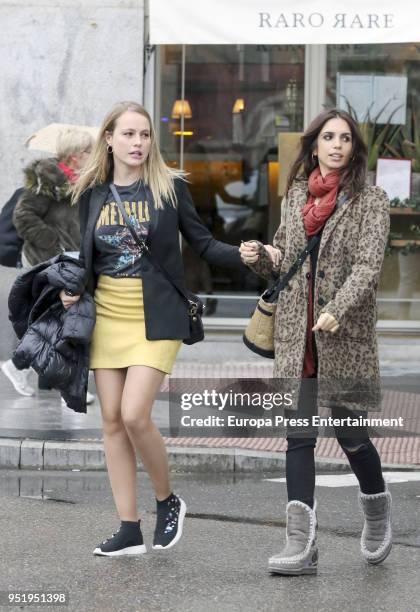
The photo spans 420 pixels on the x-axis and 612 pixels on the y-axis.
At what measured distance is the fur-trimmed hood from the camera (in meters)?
8.84

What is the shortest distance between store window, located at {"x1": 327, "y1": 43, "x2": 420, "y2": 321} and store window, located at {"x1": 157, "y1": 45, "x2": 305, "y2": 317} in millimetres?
382

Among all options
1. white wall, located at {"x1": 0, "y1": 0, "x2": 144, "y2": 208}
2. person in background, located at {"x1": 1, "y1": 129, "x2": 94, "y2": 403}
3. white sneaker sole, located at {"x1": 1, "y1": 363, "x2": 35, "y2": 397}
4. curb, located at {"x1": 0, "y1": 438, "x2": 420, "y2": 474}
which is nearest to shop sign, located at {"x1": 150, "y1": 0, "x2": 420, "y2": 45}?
white wall, located at {"x1": 0, "y1": 0, "x2": 144, "y2": 208}

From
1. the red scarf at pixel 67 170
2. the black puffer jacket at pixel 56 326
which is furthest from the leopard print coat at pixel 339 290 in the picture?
the red scarf at pixel 67 170

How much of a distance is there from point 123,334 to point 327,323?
2.84ft

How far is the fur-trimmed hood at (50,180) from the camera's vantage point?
8.84 metres

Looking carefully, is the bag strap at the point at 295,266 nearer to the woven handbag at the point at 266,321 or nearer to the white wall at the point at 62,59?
the woven handbag at the point at 266,321

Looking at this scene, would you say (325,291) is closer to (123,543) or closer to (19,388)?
(123,543)

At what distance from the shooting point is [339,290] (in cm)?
509

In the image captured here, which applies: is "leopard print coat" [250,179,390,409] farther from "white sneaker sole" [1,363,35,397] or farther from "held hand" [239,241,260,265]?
"white sneaker sole" [1,363,35,397]

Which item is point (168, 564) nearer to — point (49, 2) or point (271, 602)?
point (271, 602)

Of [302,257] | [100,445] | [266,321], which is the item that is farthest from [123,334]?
[100,445]

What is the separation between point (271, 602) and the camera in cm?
484

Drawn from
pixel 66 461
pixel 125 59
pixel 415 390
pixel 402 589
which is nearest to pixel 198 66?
pixel 125 59

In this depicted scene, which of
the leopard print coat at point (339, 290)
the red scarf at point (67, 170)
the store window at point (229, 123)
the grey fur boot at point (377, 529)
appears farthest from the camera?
the store window at point (229, 123)
